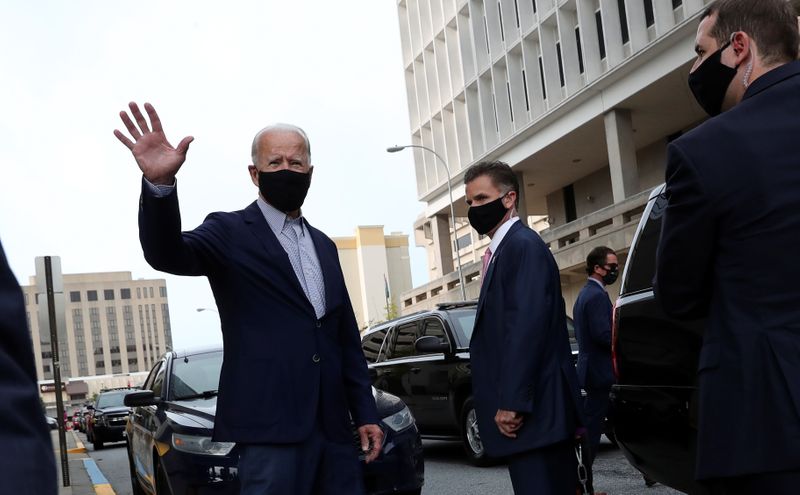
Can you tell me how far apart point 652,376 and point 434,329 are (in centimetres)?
716

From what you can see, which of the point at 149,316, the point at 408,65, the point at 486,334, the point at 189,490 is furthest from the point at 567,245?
the point at 149,316

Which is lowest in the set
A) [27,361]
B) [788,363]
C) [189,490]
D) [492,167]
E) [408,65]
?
[189,490]

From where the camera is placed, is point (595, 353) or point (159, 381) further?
point (159, 381)

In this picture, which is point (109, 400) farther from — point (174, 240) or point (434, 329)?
point (174, 240)

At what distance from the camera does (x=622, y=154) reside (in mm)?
30031

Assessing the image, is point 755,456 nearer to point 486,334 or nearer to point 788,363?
point 788,363

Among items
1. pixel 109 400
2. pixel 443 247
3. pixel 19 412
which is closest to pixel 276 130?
pixel 19 412

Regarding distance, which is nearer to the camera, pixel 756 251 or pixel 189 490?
pixel 756 251

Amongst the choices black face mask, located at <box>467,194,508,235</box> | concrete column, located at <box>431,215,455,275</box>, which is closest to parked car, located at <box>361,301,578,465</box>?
black face mask, located at <box>467,194,508,235</box>

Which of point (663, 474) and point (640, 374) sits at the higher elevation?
point (640, 374)

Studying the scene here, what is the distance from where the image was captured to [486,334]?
4121mm

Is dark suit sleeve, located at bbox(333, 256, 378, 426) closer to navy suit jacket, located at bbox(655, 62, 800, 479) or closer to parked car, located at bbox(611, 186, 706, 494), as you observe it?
parked car, located at bbox(611, 186, 706, 494)

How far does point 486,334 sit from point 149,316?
663ft

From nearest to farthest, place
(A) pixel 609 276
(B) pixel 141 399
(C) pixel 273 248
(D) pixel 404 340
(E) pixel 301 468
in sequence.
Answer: (E) pixel 301 468 → (C) pixel 273 248 → (B) pixel 141 399 → (A) pixel 609 276 → (D) pixel 404 340
